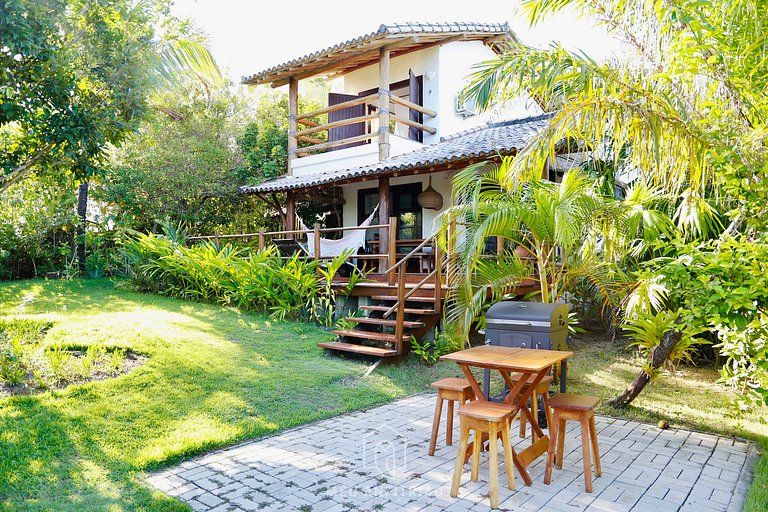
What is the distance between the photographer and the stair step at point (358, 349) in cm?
713

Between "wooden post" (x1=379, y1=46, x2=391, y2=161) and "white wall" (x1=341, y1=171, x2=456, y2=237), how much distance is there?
0.89m

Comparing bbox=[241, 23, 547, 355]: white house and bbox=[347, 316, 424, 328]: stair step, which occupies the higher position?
bbox=[241, 23, 547, 355]: white house

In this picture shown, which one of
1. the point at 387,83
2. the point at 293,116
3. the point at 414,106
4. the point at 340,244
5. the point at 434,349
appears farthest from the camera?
the point at 293,116

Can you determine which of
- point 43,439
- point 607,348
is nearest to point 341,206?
point 607,348

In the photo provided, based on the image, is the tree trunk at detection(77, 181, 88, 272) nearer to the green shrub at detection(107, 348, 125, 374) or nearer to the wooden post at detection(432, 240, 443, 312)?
the green shrub at detection(107, 348, 125, 374)

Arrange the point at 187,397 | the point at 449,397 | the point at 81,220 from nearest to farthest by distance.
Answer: the point at 449,397 → the point at 187,397 → the point at 81,220

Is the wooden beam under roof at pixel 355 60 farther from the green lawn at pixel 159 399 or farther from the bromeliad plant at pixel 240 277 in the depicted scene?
the green lawn at pixel 159 399

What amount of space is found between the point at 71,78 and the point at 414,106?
23.9 ft

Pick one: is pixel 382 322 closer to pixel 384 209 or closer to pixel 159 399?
pixel 159 399

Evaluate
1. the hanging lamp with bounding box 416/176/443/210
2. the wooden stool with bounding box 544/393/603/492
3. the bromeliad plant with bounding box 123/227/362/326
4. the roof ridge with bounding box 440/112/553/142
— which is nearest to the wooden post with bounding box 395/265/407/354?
the bromeliad plant with bounding box 123/227/362/326

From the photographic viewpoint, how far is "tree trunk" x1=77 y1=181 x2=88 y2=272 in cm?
1355

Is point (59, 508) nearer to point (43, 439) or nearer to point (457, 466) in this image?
point (43, 439)

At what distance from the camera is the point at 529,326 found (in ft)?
16.2

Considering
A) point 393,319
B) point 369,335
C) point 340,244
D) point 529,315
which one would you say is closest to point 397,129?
point 340,244
